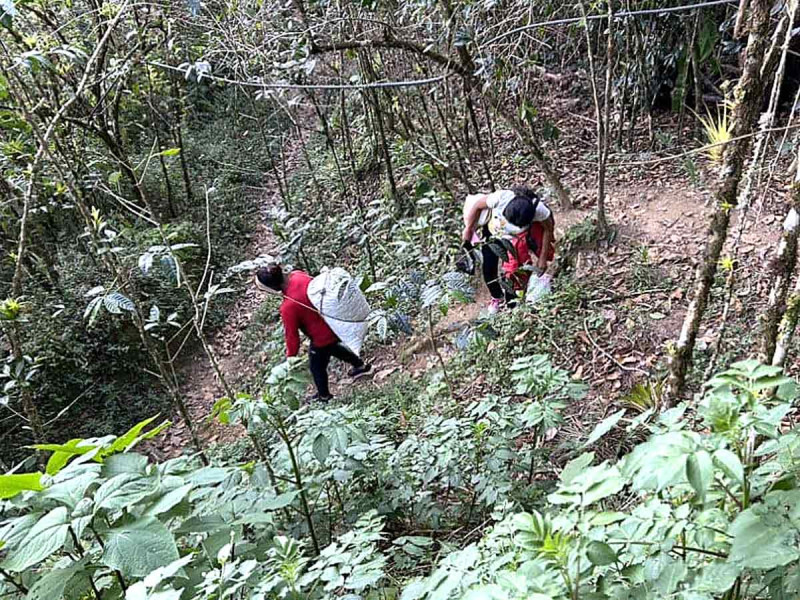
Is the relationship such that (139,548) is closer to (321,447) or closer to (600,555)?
(321,447)

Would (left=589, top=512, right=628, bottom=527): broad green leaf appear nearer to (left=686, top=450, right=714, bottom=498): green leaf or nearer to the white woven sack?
(left=686, top=450, right=714, bottom=498): green leaf

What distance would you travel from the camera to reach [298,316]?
445 cm

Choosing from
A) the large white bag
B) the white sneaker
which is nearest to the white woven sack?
the white sneaker

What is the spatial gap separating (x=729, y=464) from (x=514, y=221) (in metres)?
3.18

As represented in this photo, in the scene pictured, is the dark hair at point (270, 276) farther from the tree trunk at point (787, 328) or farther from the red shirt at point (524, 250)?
the tree trunk at point (787, 328)

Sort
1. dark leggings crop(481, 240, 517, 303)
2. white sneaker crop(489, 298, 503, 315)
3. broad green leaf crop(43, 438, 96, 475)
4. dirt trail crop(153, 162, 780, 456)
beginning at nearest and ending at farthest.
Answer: broad green leaf crop(43, 438, 96, 475), dirt trail crop(153, 162, 780, 456), dark leggings crop(481, 240, 517, 303), white sneaker crop(489, 298, 503, 315)

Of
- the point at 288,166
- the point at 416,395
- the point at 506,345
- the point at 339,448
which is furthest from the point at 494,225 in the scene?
the point at 288,166

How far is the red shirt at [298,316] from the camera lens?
432 cm

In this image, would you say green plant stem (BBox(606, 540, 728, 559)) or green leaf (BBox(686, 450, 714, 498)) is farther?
green plant stem (BBox(606, 540, 728, 559))

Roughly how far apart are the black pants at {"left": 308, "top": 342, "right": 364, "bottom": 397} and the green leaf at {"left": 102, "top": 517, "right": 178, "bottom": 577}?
347 centimetres

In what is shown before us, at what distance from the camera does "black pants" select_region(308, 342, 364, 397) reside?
16.0 ft

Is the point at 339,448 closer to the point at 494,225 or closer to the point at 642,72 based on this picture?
the point at 494,225

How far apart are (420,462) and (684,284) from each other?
293 centimetres

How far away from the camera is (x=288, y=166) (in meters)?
9.61
